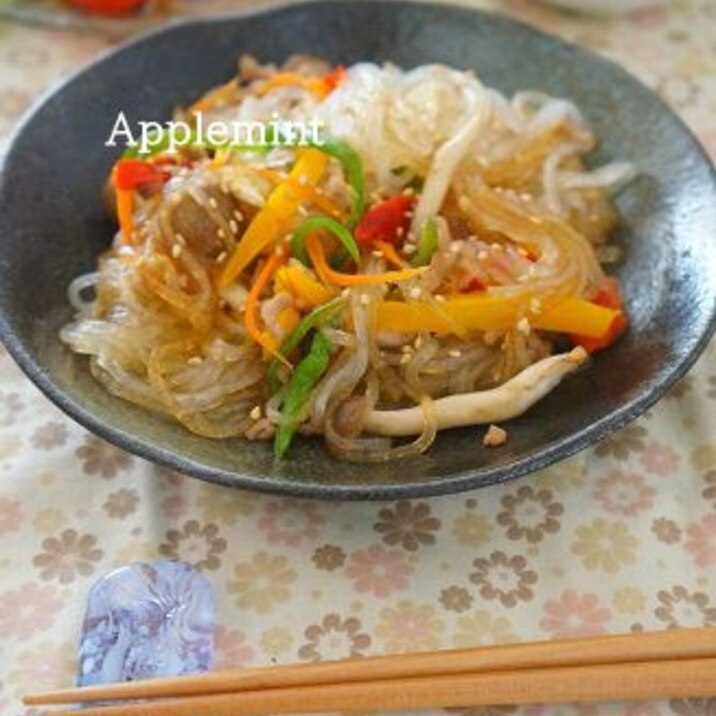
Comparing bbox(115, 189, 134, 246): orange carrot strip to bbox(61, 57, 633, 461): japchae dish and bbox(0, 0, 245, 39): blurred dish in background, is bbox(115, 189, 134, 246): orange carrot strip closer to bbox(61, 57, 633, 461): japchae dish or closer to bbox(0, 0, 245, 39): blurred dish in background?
bbox(61, 57, 633, 461): japchae dish

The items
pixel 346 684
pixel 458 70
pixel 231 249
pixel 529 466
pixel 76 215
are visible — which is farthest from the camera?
pixel 458 70

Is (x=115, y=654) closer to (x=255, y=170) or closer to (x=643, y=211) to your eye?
(x=255, y=170)

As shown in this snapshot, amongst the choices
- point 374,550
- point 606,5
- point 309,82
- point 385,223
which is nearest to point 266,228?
point 385,223

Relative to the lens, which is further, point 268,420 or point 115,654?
point 268,420

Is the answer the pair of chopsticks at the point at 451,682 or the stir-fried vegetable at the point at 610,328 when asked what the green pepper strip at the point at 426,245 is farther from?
the pair of chopsticks at the point at 451,682

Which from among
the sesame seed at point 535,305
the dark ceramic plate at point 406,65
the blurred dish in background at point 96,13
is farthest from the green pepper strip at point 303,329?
the blurred dish in background at point 96,13

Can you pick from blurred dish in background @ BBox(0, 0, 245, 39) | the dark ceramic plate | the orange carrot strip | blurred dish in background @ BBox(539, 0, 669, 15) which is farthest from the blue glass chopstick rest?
blurred dish in background @ BBox(539, 0, 669, 15)

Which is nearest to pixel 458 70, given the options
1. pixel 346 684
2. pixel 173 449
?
pixel 173 449
